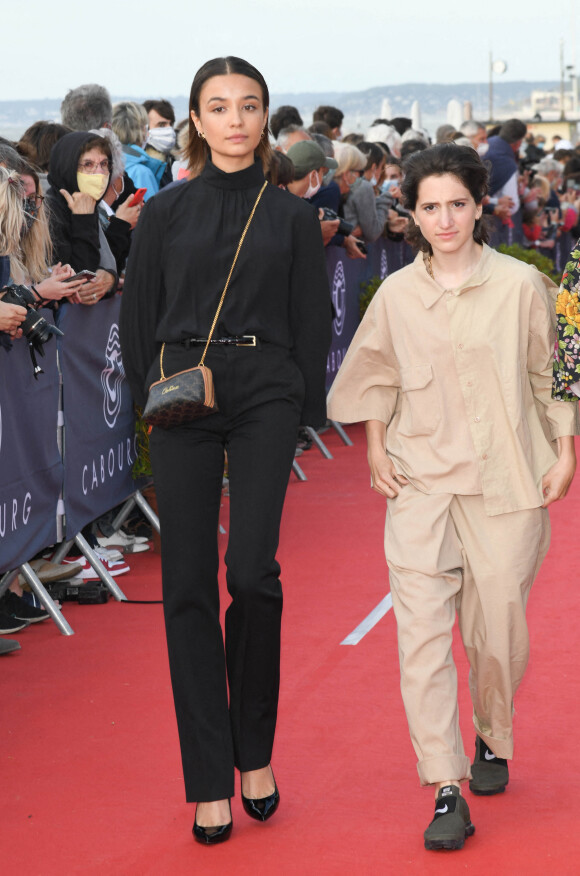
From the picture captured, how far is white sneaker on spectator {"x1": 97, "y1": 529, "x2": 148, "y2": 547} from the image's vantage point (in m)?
7.79

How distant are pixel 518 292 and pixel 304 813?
1706mm

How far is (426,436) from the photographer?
3994 millimetres

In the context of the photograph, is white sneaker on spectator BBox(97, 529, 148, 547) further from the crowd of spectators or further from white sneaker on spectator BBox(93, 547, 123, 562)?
white sneaker on spectator BBox(93, 547, 123, 562)

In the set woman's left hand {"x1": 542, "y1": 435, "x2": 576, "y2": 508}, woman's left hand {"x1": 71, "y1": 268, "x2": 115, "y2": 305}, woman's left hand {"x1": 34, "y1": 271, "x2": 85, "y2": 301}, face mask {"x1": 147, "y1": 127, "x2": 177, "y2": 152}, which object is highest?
face mask {"x1": 147, "y1": 127, "x2": 177, "y2": 152}

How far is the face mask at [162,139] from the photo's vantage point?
1014 cm

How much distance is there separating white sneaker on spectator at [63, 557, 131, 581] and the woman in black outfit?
10.6 ft

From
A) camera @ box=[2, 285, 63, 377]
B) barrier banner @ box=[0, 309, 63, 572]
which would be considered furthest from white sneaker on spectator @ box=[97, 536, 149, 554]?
camera @ box=[2, 285, 63, 377]

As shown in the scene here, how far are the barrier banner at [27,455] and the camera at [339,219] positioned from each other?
4297mm

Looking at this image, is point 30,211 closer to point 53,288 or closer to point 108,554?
point 53,288

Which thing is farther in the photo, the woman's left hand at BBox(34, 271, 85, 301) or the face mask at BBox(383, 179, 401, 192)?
the face mask at BBox(383, 179, 401, 192)

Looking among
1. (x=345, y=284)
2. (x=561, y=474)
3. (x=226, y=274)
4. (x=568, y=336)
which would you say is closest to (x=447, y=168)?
(x=568, y=336)

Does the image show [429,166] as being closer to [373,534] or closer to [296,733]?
[296,733]

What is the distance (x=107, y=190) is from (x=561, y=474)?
453 cm

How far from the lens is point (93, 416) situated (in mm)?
6926
